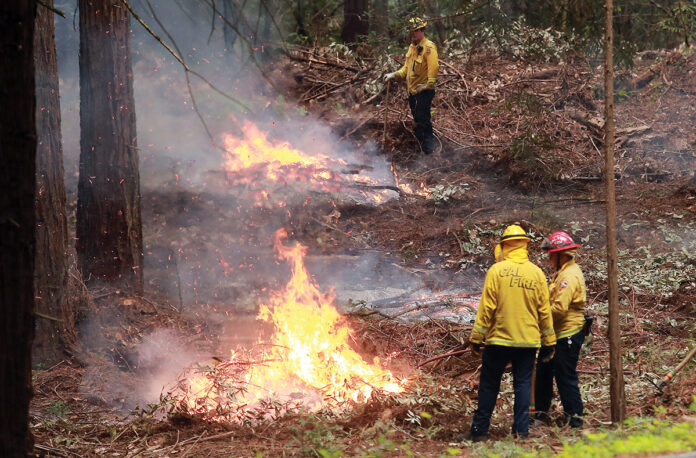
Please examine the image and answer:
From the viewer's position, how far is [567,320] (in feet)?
18.5

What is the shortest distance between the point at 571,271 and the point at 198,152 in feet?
28.3

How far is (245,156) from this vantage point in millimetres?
12047

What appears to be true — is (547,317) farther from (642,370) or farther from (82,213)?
(82,213)

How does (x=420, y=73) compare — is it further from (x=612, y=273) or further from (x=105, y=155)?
(x=612, y=273)

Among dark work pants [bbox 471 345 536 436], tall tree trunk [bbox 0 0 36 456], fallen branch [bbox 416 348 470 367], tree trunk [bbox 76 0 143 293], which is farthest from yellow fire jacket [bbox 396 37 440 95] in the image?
tall tree trunk [bbox 0 0 36 456]

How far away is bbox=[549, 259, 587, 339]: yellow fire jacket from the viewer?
18.2 feet

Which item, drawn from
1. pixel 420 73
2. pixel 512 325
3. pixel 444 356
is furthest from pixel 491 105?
pixel 512 325

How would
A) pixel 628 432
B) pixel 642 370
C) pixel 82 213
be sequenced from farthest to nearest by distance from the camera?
1. pixel 82 213
2. pixel 642 370
3. pixel 628 432

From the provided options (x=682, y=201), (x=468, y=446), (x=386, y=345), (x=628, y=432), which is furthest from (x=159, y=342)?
(x=682, y=201)

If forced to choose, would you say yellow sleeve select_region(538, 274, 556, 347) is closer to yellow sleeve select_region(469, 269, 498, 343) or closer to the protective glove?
the protective glove

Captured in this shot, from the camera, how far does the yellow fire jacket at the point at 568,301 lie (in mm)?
5551

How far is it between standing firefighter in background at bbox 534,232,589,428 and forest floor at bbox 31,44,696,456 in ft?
0.93

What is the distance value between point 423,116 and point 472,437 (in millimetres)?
Answer: 8147

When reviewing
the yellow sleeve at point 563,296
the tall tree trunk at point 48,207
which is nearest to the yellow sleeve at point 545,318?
the yellow sleeve at point 563,296
